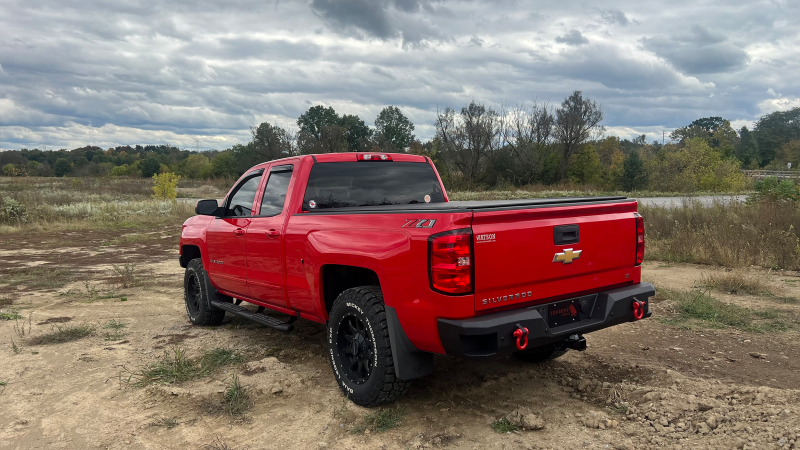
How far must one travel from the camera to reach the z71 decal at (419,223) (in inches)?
125

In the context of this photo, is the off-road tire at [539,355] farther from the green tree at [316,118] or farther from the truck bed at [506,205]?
the green tree at [316,118]

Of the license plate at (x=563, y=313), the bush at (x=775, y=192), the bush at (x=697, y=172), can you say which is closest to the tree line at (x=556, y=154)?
the bush at (x=697, y=172)

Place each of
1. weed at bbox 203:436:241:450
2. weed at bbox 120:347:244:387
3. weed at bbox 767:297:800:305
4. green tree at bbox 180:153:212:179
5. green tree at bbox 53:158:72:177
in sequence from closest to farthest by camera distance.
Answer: weed at bbox 203:436:241:450 → weed at bbox 120:347:244:387 → weed at bbox 767:297:800:305 → green tree at bbox 180:153:212:179 → green tree at bbox 53:158:72:177

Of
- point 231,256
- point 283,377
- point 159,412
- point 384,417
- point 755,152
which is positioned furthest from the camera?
point 755,152

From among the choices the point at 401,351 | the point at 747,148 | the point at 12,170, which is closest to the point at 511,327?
the point at 401,351

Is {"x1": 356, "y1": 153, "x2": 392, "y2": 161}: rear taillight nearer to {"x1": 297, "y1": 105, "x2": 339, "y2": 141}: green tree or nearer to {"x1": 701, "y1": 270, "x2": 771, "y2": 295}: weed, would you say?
{"x1": 701, "y1": 270, "x2": 771, "y2": 295}: weed

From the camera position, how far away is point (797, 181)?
45.1ft

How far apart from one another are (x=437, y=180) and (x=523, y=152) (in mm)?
49771

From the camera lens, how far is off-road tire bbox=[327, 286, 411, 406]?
3.57m

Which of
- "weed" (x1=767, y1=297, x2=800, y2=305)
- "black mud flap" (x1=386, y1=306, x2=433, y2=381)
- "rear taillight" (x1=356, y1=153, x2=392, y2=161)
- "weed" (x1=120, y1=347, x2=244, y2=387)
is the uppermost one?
"rear taillight" (x1=356, y1=153, x2=392, y2=161)

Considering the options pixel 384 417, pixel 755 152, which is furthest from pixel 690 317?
pixel 755 152

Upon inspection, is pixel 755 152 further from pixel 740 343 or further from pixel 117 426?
pixel 117 426

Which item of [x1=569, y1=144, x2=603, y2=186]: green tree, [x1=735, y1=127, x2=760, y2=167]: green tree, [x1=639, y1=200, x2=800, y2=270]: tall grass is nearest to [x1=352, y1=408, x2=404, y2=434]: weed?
[x1=639, y1=200, x2=800, y2=270]: tall grass

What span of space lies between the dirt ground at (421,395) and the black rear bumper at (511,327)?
0.62 metres
